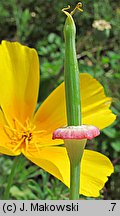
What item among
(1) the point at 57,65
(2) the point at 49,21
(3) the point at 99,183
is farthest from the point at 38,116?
(2) the point at 49,21

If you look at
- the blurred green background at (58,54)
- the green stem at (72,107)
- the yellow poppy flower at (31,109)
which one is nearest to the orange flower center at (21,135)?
the yellow poppy flower at (31,109)

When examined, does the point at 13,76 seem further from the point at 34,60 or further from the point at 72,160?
the point at 72,160

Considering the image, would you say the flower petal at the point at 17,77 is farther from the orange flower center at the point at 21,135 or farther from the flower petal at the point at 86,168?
the flower petal at the point at 86,168

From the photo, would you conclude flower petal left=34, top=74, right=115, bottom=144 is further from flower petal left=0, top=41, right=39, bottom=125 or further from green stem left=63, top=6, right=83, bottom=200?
green stem left=63, top=6, right=83, bottom=200

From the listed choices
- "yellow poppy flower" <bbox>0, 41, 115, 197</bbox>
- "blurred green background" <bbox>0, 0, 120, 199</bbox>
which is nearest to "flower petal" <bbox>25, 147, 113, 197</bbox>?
"yellow poppy flower" <bbox>0, 41, 115, 197</bbox>

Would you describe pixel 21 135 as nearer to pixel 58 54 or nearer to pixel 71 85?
pixel 71 85

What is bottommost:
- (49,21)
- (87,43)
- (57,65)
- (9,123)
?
(9,123)

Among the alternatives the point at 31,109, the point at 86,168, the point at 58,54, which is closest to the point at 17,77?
the point at 31,109

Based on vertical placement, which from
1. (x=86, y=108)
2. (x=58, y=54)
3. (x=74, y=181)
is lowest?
(x=74, y=181)
